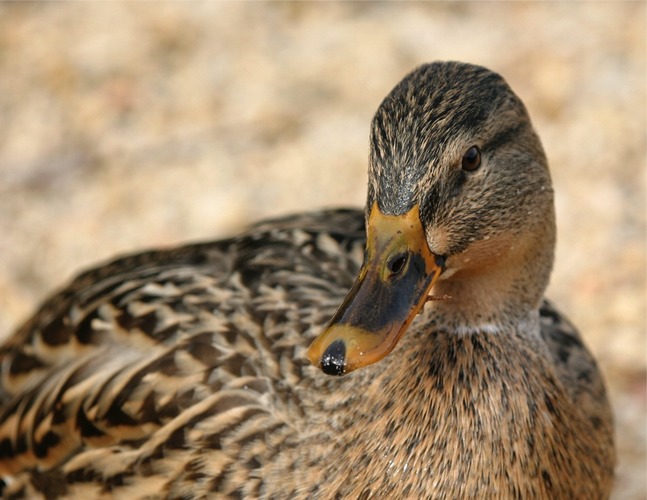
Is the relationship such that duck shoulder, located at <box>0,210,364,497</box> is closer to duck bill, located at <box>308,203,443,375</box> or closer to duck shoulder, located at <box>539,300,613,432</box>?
duck bill, located at <box>308,203,443,375</box>

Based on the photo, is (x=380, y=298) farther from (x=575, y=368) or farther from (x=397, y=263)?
(x=575, y=368)

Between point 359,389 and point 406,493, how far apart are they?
0.30 meters

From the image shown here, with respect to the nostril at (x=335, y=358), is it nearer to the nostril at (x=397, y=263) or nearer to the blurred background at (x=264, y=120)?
the nostril at (x=397, y=263)

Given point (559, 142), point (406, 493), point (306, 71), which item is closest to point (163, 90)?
point (306, 71)

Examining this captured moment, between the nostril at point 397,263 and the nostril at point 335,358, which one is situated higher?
the nostril at point 397,263

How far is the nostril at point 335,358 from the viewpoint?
7.66 feet

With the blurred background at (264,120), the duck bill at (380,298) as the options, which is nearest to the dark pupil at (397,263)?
the duck bill at (380,298)

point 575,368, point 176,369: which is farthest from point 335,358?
point 575,368

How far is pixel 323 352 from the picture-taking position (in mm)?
2354

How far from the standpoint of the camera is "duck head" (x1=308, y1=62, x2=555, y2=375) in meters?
2.42

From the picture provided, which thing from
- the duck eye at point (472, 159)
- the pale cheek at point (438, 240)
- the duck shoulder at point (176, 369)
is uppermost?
the duck eye at point (472, 159)

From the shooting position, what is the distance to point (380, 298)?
2.43 meters

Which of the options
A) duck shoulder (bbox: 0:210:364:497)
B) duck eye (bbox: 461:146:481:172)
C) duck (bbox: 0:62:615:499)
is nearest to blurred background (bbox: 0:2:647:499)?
duck shoulder (bbox: 0:210:364:497)

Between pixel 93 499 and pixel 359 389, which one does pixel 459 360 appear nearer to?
pixel 359 389
